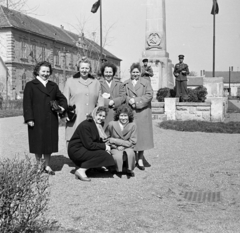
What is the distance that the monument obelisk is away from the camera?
56.2ft

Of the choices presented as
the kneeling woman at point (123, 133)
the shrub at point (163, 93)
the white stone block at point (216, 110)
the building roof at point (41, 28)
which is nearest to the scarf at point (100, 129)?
the kneeling woman at point (123, 133)

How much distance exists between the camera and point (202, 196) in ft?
16.1

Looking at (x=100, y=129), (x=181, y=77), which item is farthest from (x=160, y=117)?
(x=100, y=129)

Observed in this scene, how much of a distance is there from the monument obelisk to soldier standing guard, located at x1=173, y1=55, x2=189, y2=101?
1.81 meters

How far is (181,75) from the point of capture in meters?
15.1

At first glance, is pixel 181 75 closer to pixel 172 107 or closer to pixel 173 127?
pixel 172 107

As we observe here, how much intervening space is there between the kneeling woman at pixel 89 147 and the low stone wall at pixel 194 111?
29.0 feet

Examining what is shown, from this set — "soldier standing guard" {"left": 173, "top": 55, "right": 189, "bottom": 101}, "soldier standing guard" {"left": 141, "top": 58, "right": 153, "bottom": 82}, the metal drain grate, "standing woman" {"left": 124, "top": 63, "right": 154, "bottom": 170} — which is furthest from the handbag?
"soldier standing guard" {"left": 173, "top": 55, "right": 189, "bottom": 101}

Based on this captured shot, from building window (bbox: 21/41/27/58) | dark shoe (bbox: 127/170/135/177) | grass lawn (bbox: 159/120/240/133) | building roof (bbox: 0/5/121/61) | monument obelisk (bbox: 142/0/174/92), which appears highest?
building roof (bbox: 0/5/121/61)

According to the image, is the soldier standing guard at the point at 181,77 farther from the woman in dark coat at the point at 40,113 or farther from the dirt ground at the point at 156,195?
the woman in dark coat at the point at 40,113

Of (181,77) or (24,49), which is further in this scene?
(24,49)

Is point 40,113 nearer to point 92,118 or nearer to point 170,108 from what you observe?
point 92,118

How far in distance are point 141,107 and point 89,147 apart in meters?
1.30

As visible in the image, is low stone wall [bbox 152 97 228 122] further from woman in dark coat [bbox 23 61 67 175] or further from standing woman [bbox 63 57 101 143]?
woman in dark coat [bbox 23 61 67 175]
